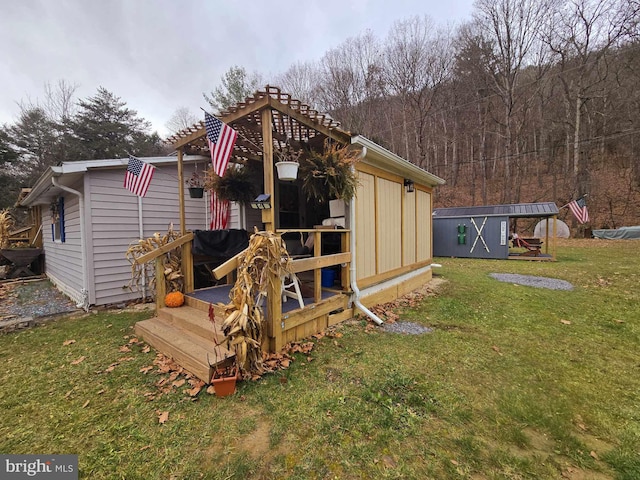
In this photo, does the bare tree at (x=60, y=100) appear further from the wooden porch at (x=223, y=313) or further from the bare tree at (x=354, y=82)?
the wooden porch at (x=223, y=313)

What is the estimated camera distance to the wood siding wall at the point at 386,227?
15.3 ft

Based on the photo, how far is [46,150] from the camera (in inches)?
680

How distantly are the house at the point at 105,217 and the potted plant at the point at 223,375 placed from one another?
3483 millimetres

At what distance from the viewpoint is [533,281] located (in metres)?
7.14

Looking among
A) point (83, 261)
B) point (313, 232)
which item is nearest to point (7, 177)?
point (83, 261)

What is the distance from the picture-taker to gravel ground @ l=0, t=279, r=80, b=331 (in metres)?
4.45

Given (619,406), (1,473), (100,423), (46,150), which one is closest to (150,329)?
(100,423)

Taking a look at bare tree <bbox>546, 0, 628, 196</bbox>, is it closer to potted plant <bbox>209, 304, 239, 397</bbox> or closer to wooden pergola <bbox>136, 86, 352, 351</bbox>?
wooden pergola <bbox>136, 86, 352, 351</bbox>

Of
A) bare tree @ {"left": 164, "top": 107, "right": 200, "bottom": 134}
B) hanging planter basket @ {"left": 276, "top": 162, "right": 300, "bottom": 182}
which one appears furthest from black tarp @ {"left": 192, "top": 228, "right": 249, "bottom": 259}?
bare tree @ {"left": 164, "top": 107, "right": 200, "bottom": 134}

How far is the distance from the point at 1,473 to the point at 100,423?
51cm

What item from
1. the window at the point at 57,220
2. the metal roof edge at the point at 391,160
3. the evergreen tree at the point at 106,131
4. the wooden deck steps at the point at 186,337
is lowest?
the wooden deck steps at the point at 186,337

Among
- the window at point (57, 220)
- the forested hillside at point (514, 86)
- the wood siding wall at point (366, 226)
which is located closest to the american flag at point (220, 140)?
the wood siding wall at point (366, 226)

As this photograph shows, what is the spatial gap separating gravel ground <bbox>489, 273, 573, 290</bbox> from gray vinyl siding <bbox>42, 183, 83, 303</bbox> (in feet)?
31.9

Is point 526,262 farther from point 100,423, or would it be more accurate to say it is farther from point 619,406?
point 100,423
